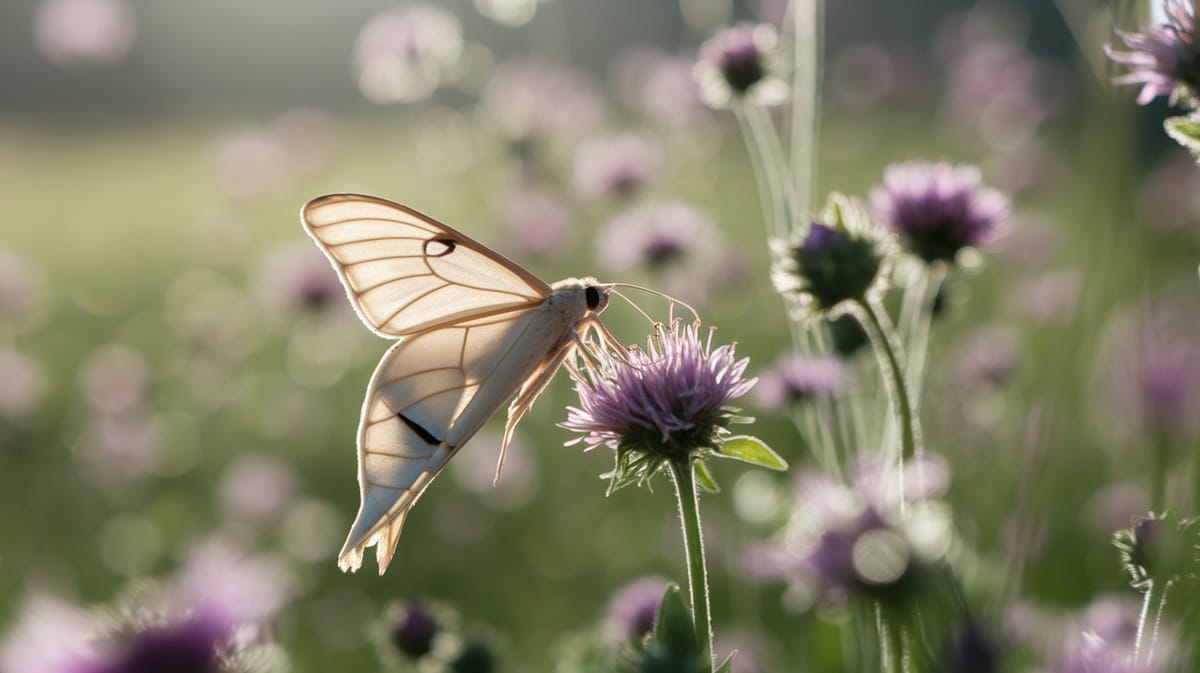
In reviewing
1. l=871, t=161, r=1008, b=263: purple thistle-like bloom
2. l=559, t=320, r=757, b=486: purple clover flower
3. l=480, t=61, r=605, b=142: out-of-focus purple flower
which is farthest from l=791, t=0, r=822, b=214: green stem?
l=480, t=61, r=605, b=142: out-of-focus purple flower

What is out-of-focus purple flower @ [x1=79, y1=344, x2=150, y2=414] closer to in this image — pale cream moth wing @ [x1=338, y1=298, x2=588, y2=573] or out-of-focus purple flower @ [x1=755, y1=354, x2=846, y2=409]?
pale cream moth wing @ [x1=338, y1=298, x2=588, y2=573]

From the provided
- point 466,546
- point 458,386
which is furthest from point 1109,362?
point 466,546

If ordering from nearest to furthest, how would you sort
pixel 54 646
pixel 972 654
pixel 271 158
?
1. pixel 972 654
2. pixel 54 646
3. pixel 271 158

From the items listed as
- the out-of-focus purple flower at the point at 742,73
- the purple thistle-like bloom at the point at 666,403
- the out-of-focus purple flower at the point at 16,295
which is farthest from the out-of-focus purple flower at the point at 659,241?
the out-of-focus purple flower at the point at 16,295

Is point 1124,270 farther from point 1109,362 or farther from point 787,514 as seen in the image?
point 1109,362

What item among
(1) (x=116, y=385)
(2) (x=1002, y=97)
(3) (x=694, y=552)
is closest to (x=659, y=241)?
(3) (x=694, y=552)

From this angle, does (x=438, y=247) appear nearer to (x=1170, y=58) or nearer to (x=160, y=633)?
(x=160, y=633)
